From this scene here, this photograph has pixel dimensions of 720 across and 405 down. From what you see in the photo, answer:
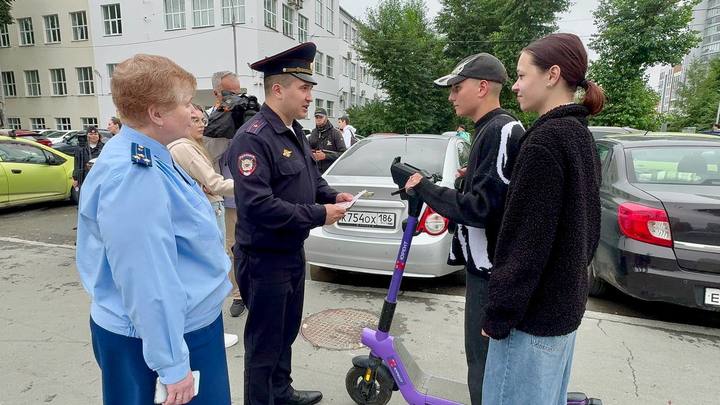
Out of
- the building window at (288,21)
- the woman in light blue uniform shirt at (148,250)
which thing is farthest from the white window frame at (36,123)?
the woman in light blue uniform shirt at (148,250)

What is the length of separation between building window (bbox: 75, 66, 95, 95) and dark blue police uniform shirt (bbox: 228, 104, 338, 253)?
30.9 metres

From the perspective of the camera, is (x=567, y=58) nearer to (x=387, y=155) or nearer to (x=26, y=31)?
(x=387, y=155)

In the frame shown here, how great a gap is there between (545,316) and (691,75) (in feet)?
144

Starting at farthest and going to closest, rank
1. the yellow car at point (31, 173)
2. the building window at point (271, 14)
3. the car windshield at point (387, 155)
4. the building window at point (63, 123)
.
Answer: the building window at point (63, 123), the building window at point (271, 14), the yellow car at point (31, 173), the car windshield at point (387, 155)

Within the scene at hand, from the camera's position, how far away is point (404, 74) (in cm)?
2814

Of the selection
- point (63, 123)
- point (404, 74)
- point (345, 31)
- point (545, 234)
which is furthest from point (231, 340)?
point (345, 31)

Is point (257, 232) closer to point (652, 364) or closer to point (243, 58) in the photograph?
point (652, 364)

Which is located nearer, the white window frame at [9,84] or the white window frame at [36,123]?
the white window frame at [36,123]

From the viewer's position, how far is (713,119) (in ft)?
97.7

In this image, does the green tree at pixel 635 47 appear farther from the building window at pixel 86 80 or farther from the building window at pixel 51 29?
the building window at pixel 51 29

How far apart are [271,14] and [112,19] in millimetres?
9970

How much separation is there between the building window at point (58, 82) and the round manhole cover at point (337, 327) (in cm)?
3216

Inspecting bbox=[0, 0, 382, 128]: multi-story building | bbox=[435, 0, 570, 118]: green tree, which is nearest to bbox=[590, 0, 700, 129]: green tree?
bbox=[435, 0, 570, 118]: green tree

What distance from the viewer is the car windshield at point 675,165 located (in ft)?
12.5
